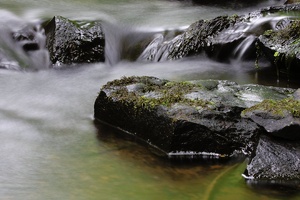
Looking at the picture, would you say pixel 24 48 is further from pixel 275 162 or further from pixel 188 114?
pixel 275 162

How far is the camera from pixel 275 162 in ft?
14.5

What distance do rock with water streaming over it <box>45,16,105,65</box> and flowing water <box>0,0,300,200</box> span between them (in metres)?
0.23

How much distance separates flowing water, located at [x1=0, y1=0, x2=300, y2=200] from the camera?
4273mm

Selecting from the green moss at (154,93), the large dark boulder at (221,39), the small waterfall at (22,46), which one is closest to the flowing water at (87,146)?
the small waterfall at (22,46)

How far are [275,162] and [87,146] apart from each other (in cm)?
202

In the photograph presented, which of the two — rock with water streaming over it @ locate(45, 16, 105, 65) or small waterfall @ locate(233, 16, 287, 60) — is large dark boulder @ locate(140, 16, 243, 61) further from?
rock with water streaming over it @ locate(45, 16, 105, 65)

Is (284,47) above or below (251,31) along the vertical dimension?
below

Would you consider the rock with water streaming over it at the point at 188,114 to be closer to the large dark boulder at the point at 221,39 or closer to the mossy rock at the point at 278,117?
the mossy rock at the point at 278,117

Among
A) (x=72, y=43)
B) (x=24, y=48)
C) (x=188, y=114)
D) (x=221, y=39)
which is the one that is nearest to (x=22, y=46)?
(x=24, y=48)

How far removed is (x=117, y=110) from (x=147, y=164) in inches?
40.1

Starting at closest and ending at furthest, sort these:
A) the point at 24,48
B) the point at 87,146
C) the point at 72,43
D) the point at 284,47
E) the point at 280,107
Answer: the point at 280,107 → the point at 87,146 → the point at 284,47 → the point at 72,43 → the point at 24,48

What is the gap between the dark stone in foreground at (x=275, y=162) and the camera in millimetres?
4355

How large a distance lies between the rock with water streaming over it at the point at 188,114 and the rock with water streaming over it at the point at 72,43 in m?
3.13

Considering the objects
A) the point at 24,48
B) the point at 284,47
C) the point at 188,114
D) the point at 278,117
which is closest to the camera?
the point at 278,117
